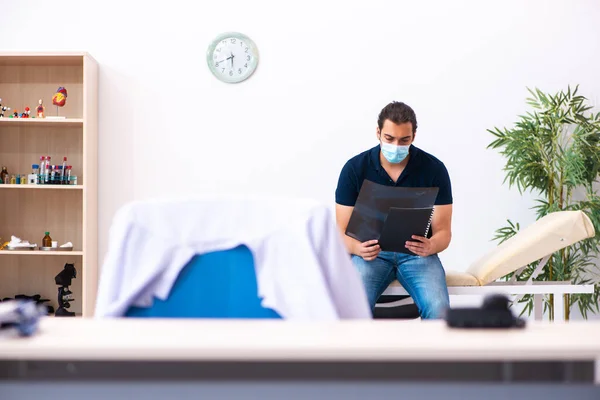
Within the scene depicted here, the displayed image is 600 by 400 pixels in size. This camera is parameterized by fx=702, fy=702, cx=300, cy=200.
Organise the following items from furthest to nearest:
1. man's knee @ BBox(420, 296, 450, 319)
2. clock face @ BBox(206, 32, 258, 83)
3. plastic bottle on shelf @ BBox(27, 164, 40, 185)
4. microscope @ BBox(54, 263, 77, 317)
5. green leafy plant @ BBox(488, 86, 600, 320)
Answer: clock face @ BBox(206, 32, 258, 83)
plastic bottle on shelf @ BBox(27, 164, 40, 185)
microscope @ BBox(54, 263, 77, 317)
green leafy plant @ BBox(488, 86, 600, 320)
man's knee @ BBox(420, 296, 450, 319)

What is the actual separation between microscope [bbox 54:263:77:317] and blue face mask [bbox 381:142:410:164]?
1.97 m

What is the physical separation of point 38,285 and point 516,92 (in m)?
2.99

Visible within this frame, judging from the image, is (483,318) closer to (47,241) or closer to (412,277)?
(412,277)

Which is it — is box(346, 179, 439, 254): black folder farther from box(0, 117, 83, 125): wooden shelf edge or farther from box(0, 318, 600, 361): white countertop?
box(0, 117, 83, 125): wooden shelf edge

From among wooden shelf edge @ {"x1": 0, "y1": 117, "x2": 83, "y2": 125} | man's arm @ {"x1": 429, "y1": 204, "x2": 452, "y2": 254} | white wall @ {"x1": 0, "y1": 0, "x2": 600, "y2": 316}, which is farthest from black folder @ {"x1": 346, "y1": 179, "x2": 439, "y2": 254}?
wooden shelf edge @ {"x1": 0, "y1": 117, "x2": 83, "y2": 125}

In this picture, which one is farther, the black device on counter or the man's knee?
the man's knee

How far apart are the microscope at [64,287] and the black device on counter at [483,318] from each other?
3.10m

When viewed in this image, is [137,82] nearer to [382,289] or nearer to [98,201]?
[98,201]

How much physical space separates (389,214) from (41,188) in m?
2.30

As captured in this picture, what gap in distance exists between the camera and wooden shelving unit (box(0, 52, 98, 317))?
405 centimetres

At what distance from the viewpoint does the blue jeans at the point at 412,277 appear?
2631 mm

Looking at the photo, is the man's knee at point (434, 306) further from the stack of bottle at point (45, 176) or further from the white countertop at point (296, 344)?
the stack of bottle at point (45, 176)

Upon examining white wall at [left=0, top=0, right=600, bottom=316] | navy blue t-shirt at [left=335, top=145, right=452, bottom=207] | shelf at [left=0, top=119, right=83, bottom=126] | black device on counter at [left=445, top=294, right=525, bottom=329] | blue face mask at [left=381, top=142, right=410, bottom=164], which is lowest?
black device on counter at [left=445, top=294, right=525, bottom=329]

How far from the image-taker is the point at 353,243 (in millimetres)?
2764
